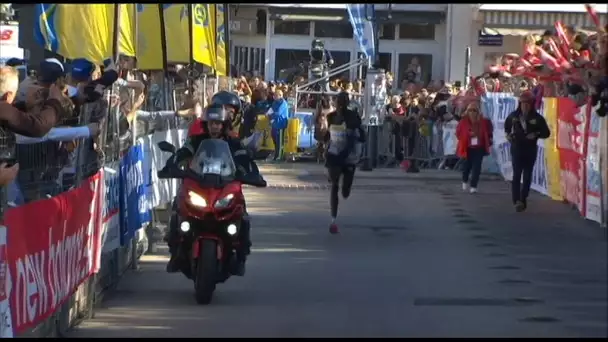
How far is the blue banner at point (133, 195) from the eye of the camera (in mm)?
11719

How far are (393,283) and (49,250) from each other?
177 inches

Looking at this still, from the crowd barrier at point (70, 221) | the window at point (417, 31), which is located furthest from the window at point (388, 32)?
the crowd barrier at point (70, 221)

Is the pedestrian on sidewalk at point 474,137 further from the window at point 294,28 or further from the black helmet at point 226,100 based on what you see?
the window at point 294,28

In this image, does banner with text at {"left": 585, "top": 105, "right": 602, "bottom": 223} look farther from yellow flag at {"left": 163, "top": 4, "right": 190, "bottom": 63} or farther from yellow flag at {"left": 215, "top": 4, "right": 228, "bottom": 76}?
yellow flag at {"left": 215, "top": 4, "right": 228, "bottom": 76}

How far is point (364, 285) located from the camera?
11938 mm

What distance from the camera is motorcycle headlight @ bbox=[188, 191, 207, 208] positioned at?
436 inches

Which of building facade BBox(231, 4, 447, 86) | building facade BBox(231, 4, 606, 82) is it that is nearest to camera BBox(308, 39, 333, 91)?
building facade BBox(231, 4, 606, 82)

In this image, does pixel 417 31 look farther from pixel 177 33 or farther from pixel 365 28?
pixel 177 33

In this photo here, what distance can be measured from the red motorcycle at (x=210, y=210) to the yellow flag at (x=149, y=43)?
6427mm

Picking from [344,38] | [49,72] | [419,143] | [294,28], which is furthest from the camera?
[294,28]

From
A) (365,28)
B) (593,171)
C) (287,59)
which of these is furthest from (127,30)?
(287,59)

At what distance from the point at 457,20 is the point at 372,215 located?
2391cm

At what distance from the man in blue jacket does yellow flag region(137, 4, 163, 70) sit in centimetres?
1354

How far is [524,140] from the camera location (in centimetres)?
1892
